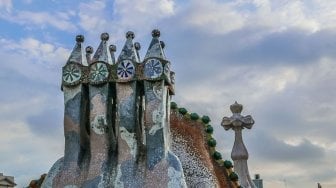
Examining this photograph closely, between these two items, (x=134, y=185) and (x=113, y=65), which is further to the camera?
(x=113, y=65)

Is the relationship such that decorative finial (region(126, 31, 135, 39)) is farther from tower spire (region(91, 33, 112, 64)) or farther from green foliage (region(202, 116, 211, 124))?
green foliage (region(202, 116, 211, 124))

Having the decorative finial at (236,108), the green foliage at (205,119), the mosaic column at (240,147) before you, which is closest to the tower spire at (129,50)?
the green foliage at (205,119)

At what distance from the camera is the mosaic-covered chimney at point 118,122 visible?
874cm

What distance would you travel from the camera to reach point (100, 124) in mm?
9008

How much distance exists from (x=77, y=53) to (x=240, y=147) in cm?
411

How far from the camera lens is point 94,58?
937 cm

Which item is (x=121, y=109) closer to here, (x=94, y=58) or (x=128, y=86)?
(x=128, y=86)

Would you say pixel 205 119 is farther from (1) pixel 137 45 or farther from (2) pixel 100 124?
(2) pixel 100 124

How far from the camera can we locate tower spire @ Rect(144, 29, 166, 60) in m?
9.09

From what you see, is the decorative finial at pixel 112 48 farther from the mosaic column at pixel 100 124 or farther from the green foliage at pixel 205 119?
the green foliage at pixel 205 119

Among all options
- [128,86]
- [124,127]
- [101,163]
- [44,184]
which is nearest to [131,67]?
[128,86]

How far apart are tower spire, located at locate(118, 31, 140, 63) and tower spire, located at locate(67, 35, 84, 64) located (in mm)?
650

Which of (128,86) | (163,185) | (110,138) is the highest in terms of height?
(128,86)

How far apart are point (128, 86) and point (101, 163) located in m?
1.15
